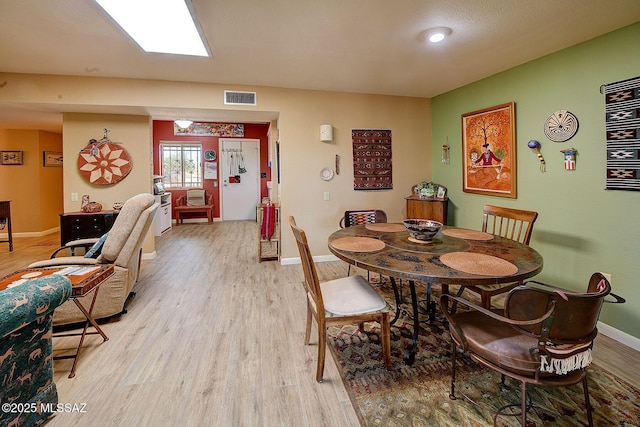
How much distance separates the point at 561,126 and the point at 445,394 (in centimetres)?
254

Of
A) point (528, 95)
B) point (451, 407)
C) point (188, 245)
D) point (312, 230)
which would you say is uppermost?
point (528, 95)

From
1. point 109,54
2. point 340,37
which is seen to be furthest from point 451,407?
point 109,54

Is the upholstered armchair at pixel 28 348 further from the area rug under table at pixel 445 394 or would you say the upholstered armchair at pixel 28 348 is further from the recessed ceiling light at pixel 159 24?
the recessed ceiling light at pixel 159 24

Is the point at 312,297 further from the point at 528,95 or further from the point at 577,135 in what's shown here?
the point at 528,95

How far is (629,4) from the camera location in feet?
6.43

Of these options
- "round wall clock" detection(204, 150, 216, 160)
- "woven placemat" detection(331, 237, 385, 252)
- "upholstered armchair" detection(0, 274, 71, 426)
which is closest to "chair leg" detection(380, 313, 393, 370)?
"woven placemat" detection(331, 237, 385, 252)

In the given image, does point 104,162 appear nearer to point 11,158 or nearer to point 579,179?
point 11,158

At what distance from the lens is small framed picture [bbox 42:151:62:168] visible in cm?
605

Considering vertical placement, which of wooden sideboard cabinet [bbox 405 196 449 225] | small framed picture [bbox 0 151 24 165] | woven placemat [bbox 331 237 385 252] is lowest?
woven placemat [bbox 331 237 385 252]

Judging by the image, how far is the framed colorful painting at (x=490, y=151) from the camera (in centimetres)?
315

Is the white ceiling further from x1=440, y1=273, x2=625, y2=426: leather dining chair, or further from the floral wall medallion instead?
x1=440, y1=273, x2=625, y2=426: leather dining chair

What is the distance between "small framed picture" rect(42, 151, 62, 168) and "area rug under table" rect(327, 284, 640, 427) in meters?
7.35

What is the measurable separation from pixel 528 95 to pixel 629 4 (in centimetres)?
101

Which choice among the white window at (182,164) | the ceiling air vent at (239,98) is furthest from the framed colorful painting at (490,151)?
the white window at (182,164)
